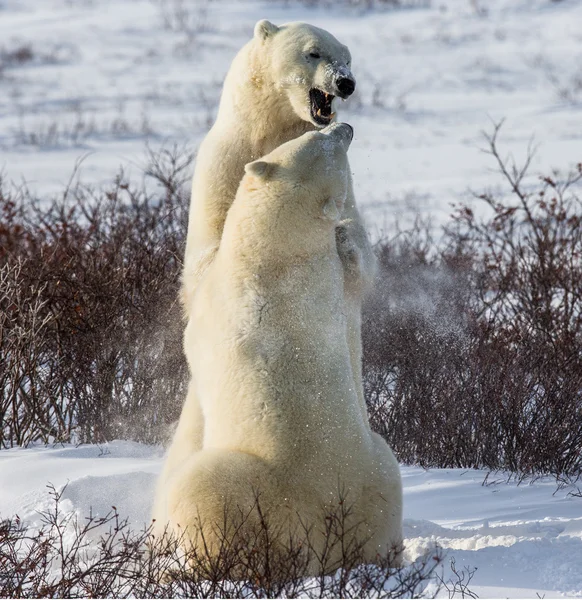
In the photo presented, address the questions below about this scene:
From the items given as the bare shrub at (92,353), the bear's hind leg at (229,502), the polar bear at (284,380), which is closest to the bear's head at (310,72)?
the polar bear at (284,380)

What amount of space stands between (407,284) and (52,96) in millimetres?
14660

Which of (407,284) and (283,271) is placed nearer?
(283,271)

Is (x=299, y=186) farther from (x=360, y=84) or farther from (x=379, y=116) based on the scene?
(x=360, y=84)

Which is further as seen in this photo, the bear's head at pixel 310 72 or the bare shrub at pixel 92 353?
the bare shrub at pixel 92 353

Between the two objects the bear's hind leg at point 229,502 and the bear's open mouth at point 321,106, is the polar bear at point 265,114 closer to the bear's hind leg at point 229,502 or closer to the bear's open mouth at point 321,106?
the bear's open mouth at point 321,106

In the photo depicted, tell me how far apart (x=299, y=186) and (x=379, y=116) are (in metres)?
15.3

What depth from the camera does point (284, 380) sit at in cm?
230

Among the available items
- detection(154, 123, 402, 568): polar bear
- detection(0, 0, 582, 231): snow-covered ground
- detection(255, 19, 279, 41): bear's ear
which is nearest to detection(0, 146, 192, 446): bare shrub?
detection(255, 19, 279, 41): bear's ear

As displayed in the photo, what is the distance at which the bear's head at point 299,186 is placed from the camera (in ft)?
7.75

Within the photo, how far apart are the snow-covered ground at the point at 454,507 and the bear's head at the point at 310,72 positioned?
4.46ft

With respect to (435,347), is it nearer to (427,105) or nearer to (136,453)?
(136,453)

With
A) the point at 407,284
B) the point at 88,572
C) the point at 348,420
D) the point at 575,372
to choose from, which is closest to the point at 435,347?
the point at 575,372

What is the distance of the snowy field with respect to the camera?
3203 mm

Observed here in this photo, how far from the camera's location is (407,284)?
6082 millimetres
